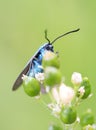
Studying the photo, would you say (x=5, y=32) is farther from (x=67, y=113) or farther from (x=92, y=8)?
(x=67, y=113)

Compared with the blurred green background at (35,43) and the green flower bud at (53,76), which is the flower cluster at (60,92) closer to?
the green flower bud at (53,76)

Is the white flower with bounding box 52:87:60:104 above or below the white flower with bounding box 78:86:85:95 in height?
above

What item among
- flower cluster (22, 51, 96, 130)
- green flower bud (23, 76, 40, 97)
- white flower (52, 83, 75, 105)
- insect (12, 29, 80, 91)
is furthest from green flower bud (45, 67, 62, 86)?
insect (12, 29, 80, 91)

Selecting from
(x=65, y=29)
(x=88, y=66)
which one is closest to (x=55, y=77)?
(x=88, y=66)

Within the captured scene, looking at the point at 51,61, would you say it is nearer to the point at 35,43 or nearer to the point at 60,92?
the point at 60,92

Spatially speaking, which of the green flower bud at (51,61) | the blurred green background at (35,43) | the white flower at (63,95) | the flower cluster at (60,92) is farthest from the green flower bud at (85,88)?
the blurred green background at (35,43)

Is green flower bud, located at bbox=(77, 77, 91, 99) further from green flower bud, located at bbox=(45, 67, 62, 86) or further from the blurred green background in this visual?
the blurred green background
